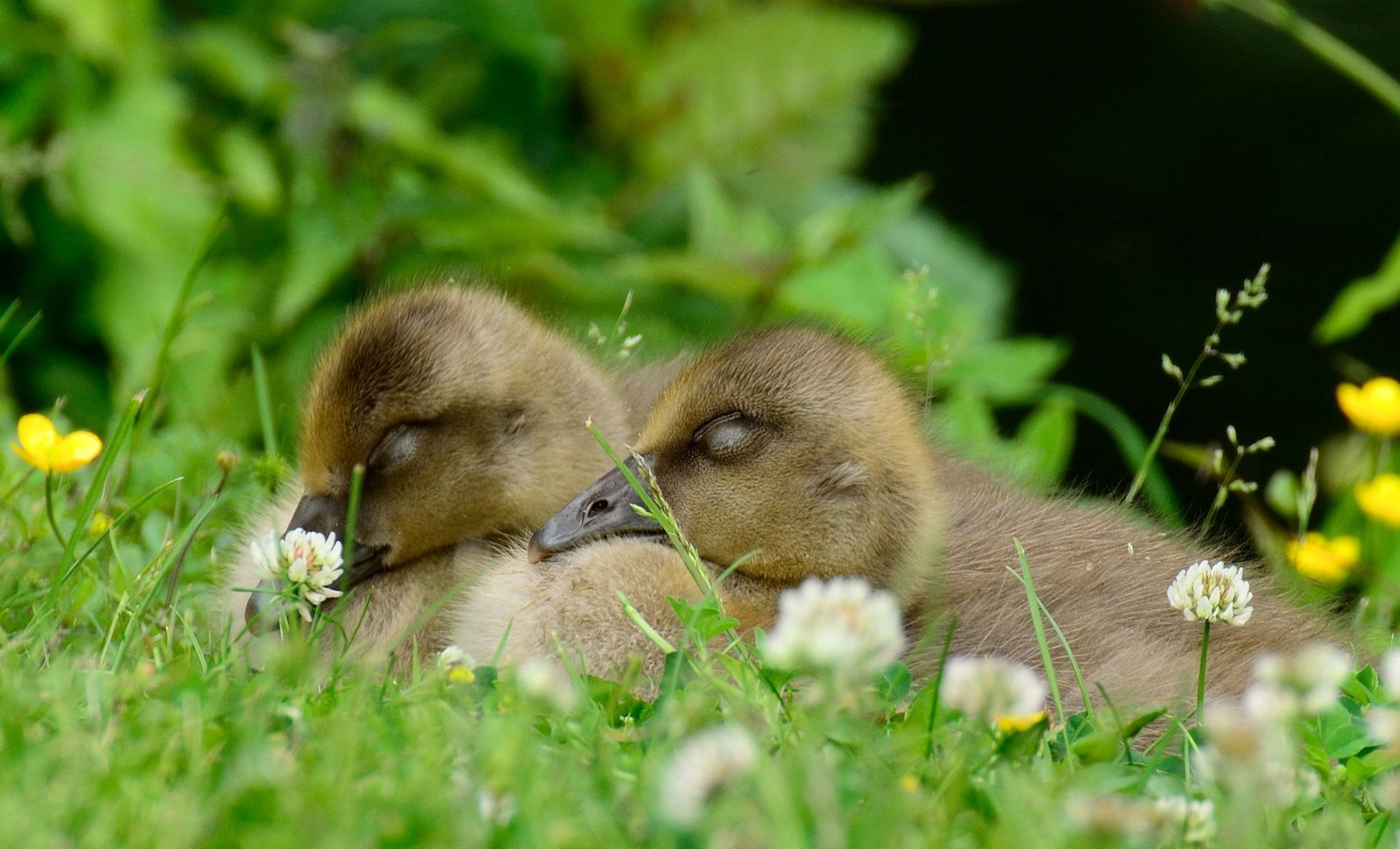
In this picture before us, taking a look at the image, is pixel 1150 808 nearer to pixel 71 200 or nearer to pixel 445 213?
pixel 445 213

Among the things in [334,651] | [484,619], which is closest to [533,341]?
[484,619]

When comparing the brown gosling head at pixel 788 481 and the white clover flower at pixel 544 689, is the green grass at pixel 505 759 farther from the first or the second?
the brown gosling head at pixel 788 481

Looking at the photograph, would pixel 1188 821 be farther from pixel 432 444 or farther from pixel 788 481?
pixel 432 444

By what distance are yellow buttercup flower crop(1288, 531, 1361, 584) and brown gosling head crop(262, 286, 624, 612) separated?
4.71 feet

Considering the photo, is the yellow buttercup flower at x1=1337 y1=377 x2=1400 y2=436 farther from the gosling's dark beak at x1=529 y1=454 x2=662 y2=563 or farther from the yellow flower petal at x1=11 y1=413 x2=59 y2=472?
the yellow flower petal at x1=11 y1=413 x2=59 y2=472

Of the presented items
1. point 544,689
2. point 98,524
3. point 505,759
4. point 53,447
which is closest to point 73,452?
point 53,447

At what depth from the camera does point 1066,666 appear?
257cm

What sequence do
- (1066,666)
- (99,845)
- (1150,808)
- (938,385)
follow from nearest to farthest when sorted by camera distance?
(99,845)
(1150,808)
(1066,666)
(938,385)

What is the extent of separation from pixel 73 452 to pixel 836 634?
5.32 ft

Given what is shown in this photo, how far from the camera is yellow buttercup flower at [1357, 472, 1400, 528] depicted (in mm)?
3387

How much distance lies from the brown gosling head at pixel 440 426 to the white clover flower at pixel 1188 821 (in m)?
1.51

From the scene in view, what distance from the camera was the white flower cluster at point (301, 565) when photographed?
2293 millimetres

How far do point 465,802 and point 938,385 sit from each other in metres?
3.00

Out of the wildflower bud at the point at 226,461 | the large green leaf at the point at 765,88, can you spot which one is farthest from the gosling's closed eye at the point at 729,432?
the large green leaf at the point at 765,88
